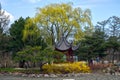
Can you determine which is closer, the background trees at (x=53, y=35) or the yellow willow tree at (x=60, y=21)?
the background trees at (x=53, y=35)

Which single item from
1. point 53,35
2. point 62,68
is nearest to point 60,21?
point 53,35

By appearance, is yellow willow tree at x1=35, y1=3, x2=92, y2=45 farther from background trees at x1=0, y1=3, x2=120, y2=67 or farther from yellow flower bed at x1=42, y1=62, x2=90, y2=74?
yellow flower bed at x1=42, y1=62, x2=90, y2=74

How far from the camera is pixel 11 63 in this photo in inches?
1115

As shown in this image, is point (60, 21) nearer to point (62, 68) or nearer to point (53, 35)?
point (53, 35)

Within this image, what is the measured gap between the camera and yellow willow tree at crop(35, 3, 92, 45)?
109 ft

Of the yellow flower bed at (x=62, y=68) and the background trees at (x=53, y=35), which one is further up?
the background trees at (x=53, y=35)

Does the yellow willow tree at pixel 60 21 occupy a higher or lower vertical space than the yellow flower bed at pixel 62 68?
higher

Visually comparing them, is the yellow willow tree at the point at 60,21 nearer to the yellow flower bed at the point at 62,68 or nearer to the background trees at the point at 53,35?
the background trees at the point at 53,35

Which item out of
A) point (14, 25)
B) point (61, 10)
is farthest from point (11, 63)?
point (61, 10)

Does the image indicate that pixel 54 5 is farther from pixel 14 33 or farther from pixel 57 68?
pixel 57 68

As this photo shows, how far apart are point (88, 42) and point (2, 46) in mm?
8677

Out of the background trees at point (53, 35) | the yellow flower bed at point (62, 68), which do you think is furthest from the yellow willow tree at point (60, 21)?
the yellow flower bed at point (62, 68)

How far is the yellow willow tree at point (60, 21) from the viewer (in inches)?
1312

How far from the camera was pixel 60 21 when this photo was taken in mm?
33375
